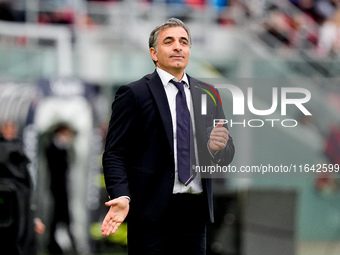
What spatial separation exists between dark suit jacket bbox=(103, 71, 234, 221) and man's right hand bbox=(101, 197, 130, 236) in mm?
53

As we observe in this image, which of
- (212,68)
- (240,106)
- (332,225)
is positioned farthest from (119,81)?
(240,106)

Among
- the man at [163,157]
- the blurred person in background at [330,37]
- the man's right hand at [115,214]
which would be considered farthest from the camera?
the blurred person in background at [330,37]

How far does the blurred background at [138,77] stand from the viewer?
9.41m

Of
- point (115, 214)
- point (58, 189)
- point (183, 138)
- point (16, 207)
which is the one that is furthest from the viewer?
point (58, 189)

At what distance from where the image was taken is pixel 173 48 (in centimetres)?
413

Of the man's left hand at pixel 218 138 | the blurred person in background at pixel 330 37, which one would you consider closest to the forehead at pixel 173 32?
the man's left hand at pixel 218 138

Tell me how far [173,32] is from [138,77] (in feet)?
26.0

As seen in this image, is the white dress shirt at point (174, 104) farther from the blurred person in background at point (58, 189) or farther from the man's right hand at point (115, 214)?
the blurred person in background at point (58, 189)

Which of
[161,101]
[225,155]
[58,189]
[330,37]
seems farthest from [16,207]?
[330,37]

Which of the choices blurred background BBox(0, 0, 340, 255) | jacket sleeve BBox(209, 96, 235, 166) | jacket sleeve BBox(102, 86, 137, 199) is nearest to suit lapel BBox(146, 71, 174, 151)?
jacket sleeve BBox(102, 86, 137, 199)

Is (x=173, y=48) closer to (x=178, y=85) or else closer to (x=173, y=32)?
(x=173, y=32)

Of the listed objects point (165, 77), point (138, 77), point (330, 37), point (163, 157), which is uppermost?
point (330, 37)

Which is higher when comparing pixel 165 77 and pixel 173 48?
pixel 173 48

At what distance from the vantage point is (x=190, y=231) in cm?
413
